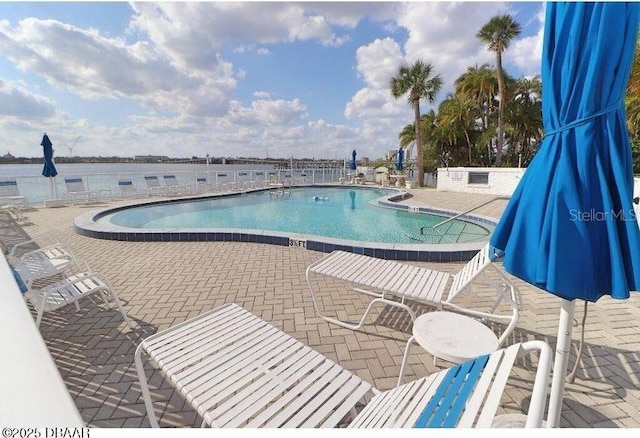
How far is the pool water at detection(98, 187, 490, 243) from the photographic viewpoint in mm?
7758

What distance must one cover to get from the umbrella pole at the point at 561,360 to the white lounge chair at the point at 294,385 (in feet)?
0.36

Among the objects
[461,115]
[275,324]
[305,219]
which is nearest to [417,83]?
[461,115]

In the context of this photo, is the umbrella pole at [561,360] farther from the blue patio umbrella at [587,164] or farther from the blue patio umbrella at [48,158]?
the blue patio umbrella at [48,158]

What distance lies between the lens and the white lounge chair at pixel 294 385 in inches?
48.2

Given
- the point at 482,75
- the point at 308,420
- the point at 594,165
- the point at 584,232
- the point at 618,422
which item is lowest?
the point at 618,422

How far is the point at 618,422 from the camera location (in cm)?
191

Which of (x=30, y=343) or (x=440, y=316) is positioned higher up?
(x=30, y=343)

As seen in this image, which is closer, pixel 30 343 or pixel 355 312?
pixel 30 343

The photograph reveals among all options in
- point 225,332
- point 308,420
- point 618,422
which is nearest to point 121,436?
point 308,420

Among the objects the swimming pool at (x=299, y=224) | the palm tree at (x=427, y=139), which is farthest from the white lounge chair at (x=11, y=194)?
the palm tree at (x=427, y=139)

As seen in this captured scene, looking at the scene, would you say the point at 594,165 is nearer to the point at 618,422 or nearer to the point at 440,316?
the point at 440,316

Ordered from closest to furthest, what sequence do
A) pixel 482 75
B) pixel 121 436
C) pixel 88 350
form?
pixel 121 436
pixel 88 350
pixel 482 75

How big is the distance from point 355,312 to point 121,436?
2.40 meters

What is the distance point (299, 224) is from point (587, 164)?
8.02 m
